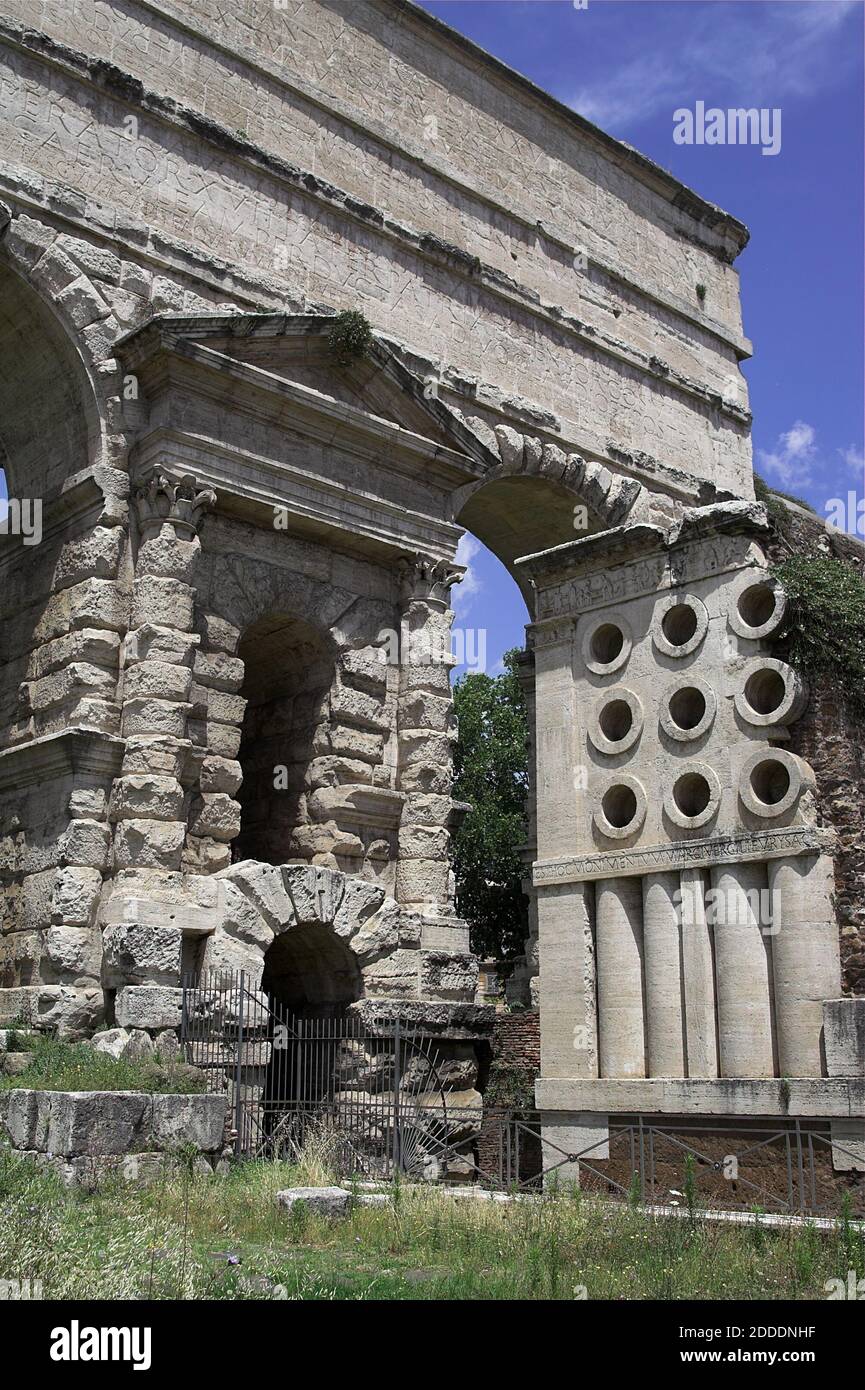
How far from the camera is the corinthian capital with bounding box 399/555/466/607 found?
53.3 ft

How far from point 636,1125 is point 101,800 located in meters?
5.87

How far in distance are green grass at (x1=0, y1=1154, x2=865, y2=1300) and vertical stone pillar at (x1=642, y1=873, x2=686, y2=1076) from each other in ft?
6.31

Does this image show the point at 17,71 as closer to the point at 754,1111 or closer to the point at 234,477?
the point at 234,477

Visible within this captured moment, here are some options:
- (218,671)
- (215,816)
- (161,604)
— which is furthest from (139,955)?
(161,604)

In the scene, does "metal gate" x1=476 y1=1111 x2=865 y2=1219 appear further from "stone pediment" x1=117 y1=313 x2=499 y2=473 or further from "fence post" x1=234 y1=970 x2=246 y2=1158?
"stone pediment" x1=117 y1=313 x2=499 y2=473

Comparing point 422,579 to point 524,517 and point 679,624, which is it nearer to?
point 679,624

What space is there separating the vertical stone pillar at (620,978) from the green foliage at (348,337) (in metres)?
6.88

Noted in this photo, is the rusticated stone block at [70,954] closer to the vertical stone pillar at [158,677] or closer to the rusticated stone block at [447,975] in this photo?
the vertical stone pillar at [158,677]

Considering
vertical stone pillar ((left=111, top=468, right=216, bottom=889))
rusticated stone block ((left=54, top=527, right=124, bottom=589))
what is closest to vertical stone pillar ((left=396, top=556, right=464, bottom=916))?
vertical stone pillar ((left=111, top=468, right=216, bottom=889))

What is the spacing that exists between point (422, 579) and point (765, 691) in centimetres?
560

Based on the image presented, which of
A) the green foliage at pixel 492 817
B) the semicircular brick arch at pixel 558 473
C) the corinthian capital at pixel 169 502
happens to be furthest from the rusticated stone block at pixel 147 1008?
the green foliage at pixel 492 817

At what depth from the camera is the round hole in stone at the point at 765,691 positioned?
11.6m
